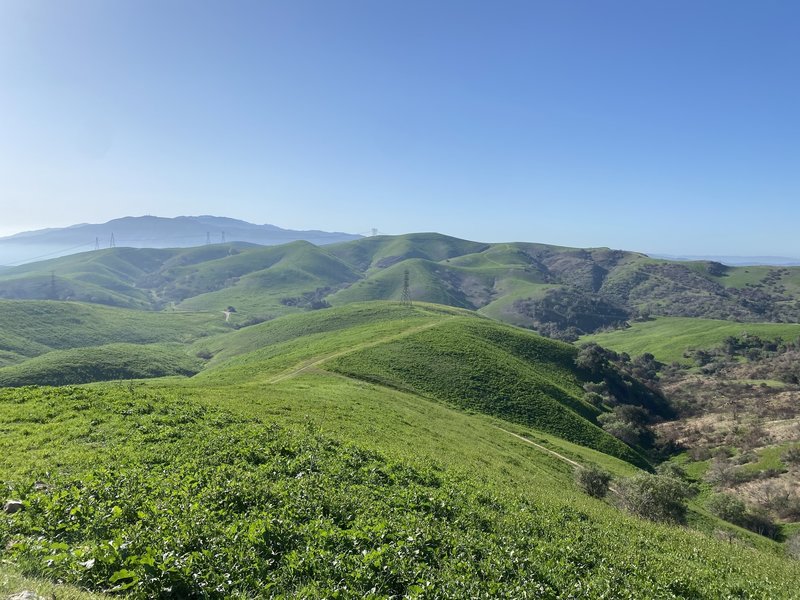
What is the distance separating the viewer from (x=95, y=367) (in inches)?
4734

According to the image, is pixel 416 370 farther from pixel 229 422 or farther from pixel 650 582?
pixel 650 582

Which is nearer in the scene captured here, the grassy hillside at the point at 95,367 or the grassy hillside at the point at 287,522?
the grassy hillside at the point at 287,522

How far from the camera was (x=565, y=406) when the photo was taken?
74938 mm

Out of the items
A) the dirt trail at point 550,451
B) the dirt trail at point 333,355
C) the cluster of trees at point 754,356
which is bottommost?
the cluster of trees at point 754,356

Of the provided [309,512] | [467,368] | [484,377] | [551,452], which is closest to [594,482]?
[551,452]

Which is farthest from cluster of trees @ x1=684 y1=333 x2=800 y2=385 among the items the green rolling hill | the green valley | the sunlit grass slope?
the green rolling hill

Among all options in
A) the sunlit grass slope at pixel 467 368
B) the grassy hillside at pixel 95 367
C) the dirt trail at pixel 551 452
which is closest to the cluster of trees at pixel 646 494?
the dirt trail at pixel 551 452

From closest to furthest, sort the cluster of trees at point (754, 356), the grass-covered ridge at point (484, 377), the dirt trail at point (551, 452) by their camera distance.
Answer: the dirt trail at point (551, 452) < the grass-covered ridge at point (484, 377) < the cluster of trees at point (754, 356)

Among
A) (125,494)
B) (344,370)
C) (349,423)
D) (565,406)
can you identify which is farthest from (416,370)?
(125,494)

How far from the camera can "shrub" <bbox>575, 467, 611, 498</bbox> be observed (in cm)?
3856

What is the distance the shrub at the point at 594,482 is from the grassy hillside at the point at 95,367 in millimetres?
123561

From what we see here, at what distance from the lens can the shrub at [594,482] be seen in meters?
38.6

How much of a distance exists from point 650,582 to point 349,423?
25.1 m

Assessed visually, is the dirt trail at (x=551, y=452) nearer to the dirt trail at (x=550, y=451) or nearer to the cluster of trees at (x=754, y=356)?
the dirt trail at (x=550, y=451)
